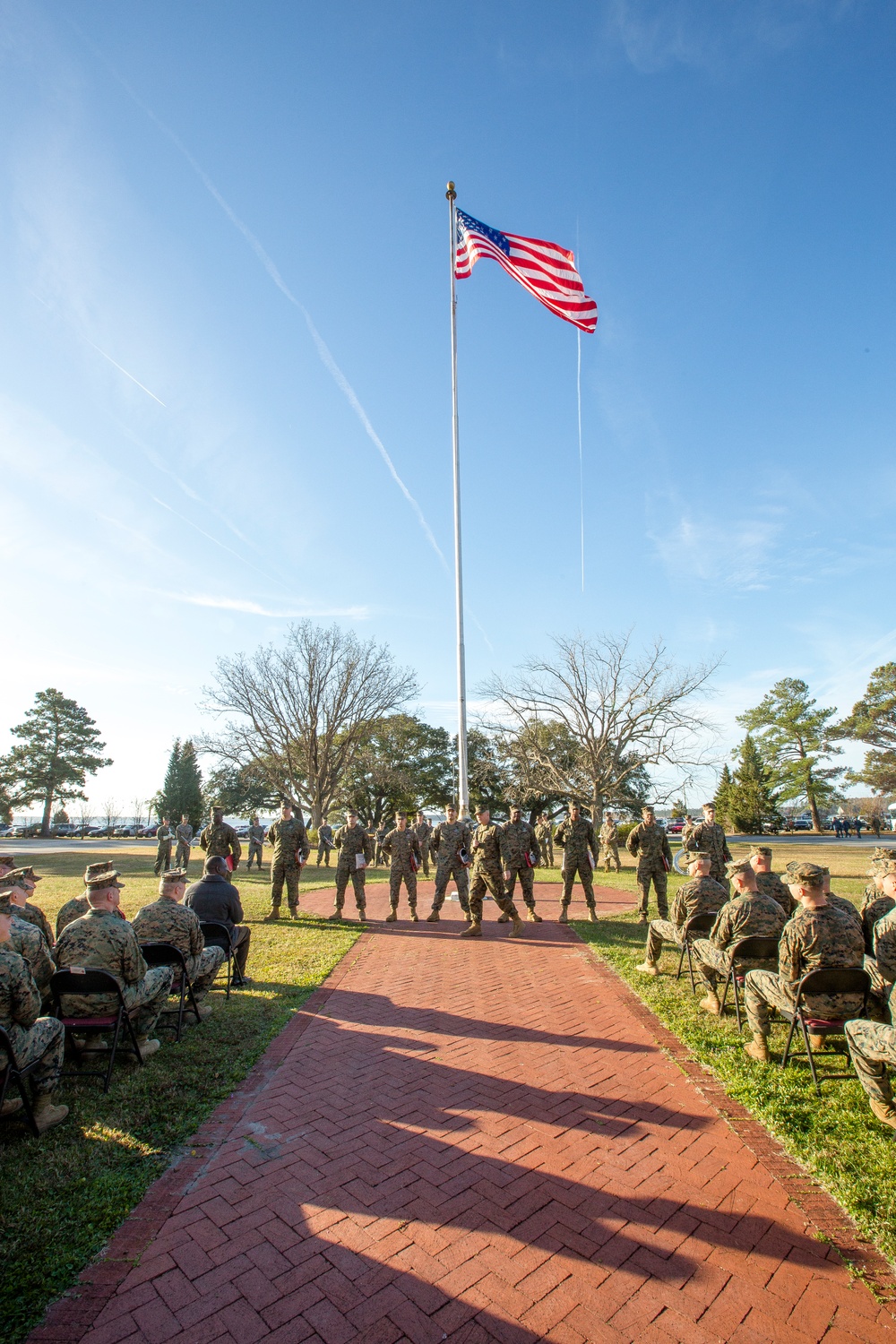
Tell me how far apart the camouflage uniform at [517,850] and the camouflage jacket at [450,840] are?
1.18m

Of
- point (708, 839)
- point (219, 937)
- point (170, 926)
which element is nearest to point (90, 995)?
point (170, 926)

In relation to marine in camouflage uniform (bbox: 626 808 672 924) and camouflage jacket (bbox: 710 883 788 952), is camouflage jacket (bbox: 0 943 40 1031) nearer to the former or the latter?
camouflage jacket (bbox: 710 883 788 952)

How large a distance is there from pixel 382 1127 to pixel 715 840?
27.1 feet

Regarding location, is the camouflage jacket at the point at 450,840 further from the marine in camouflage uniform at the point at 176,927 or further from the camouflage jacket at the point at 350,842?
the marine in camouflage uniform at the point at 176,927

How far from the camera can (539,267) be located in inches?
586

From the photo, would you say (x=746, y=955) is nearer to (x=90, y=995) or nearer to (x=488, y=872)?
(x=488, y=872)

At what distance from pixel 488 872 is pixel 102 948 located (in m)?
6.49

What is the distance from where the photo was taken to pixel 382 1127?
4445 millimetres

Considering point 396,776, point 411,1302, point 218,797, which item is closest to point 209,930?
point 411,1302

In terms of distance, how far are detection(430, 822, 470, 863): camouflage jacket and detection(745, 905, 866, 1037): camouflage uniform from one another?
7158 millimetres

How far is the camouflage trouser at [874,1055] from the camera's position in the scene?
167 inches

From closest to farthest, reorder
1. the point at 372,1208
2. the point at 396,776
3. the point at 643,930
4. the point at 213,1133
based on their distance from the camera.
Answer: the point at 372,1208
the point at 213,1133
the point at 643,930
the point at 396,776

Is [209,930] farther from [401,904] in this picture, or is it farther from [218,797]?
[218,797]

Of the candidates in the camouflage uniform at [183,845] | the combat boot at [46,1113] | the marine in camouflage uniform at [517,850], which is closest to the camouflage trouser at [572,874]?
the marine in camouflage uniform at [517,850]
